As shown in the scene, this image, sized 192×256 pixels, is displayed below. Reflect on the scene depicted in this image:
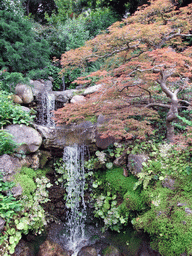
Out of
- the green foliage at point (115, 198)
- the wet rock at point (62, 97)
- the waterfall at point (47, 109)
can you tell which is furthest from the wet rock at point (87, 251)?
the wet rock at point (62, 97)

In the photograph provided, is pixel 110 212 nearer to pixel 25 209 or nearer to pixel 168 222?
pixel 168 222

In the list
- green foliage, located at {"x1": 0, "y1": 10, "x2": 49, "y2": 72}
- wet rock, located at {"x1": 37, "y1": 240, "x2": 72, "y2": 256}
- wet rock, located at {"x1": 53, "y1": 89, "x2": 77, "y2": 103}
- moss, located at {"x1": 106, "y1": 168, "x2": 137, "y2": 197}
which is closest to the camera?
wet rock, located at {"x1": 37, "y1": 240, "x2": 72, "y2": 256}

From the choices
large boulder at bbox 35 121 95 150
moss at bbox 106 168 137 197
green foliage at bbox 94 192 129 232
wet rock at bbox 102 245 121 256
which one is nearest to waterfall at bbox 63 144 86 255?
large boulder at bbox 35 121 95 150

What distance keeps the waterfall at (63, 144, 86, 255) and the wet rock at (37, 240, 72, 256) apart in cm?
39

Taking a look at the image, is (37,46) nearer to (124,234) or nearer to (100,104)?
(100,104)

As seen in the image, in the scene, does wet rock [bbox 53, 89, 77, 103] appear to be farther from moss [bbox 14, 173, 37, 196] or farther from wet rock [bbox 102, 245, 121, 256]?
wet rock [bbox 102, 245, 121, 256]

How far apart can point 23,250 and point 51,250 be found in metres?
0.60

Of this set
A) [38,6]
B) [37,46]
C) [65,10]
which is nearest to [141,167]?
[37,46]

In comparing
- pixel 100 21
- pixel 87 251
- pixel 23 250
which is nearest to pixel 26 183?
pixel 23 250

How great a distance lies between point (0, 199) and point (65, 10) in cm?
1396

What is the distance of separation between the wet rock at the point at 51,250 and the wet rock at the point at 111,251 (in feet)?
2.58

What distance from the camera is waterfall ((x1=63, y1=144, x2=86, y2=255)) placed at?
412 cm

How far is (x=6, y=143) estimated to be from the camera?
3.55m

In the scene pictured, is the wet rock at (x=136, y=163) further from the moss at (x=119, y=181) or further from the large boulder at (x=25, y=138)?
the large boulder at (x=25, y=138)
